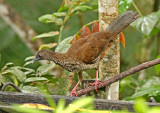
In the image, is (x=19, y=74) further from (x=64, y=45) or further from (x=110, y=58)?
(x=110, y=58)

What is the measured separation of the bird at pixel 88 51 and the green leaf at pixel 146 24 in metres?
0.19

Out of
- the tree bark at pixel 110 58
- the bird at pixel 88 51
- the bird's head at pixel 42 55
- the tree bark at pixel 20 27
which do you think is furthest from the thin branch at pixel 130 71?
the tree bark at pixel 20 27

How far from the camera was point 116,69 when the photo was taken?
7.97 feet

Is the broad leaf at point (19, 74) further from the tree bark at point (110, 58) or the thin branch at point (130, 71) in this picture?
the thin branch at point (130, 71)

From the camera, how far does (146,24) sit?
9.23 feet

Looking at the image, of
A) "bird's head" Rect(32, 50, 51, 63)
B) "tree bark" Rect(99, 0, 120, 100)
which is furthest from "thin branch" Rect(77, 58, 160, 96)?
"bird's head" Rect(32, 50, 51, 63)

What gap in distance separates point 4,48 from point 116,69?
16.7ft

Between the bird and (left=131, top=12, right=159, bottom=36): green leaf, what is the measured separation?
193 millimetres

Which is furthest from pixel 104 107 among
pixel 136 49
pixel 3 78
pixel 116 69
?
pixel 136 49

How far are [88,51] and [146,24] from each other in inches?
22.7

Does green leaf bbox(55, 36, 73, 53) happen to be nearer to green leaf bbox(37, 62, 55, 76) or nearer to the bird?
the bird

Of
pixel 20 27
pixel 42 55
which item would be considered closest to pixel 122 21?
pixel 42 55

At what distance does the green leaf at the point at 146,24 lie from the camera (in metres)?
2.78

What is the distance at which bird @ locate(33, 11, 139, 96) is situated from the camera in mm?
2586
